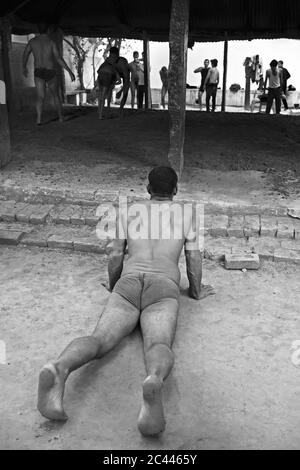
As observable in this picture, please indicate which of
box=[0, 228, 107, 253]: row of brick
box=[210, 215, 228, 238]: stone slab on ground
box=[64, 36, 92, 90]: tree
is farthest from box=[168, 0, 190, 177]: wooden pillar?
box=[64, 36, 92, 90]: tree

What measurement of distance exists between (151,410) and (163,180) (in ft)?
5.24

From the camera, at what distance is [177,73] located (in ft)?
17.5

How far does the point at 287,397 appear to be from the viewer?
2.56 m

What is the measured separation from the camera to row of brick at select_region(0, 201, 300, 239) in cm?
471

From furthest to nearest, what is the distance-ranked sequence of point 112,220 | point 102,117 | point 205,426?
point 102,117, point 112,220, point 205,426

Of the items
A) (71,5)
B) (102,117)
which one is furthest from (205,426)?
(71,5)

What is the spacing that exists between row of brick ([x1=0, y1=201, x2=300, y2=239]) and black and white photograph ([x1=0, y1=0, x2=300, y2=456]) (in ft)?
0.06

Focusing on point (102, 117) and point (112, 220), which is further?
point (102, 117)

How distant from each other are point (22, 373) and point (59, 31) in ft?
31.2

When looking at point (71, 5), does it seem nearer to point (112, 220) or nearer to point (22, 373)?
point (112, 220)

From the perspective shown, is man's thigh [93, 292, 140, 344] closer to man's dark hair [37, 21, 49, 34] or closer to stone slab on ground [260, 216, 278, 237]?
stone slab on ground [260, 216, 278, 237]
